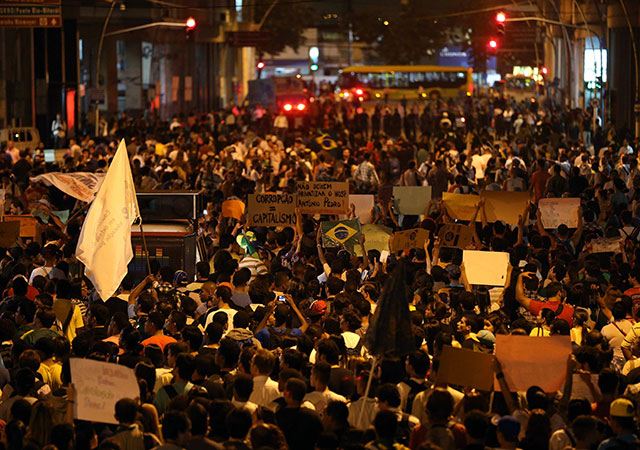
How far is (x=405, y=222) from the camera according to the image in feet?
64.0

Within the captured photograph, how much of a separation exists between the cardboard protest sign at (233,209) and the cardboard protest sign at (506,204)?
374 cm

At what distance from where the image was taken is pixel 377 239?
15617 mm

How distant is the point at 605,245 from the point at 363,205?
4.60 m

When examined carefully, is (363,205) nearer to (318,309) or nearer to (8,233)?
(8,233)

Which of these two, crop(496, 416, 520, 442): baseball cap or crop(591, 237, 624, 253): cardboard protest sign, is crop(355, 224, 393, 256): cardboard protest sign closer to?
crop(591, 237, 624, 253): cardboard protest sign

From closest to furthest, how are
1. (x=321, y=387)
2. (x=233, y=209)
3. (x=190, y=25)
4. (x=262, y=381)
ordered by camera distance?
(x=321, y=387) → (x=262, y=381) → (x=233, y=209) → (x=190, y=25)

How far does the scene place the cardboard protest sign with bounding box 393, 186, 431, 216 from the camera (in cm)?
1895

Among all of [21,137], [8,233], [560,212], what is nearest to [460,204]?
[560,212]

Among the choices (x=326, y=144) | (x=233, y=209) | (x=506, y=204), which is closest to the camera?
(x=506, y=204)

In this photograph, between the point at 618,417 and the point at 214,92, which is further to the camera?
the point at 214,92

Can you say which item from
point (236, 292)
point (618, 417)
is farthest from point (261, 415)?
point (236, 292)

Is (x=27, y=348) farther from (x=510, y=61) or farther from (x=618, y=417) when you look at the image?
(x=510, y=61)

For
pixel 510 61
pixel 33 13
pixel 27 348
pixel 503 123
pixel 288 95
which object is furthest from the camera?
pixel 510 61

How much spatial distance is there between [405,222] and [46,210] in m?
5.53
